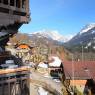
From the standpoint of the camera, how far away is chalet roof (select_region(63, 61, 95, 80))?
122 ft

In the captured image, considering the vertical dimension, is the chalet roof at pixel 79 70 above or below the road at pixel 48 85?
above

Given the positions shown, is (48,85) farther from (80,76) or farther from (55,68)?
(55,68)

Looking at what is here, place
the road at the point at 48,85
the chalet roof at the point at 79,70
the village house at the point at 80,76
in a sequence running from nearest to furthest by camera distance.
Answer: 1. the road at the point at 48,85
2. the village house at the point at 80,76
3. the chalet roof at the point at 79,70

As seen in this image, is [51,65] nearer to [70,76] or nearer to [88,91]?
[70,76]

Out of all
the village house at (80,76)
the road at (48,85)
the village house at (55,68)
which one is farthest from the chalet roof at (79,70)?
the road at (48,85)

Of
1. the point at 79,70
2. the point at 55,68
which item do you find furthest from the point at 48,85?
the point at 55,68

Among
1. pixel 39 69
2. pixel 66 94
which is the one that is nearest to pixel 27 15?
pixel 66 94

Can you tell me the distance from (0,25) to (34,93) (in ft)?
37.7

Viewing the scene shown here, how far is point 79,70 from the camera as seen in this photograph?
130 ft

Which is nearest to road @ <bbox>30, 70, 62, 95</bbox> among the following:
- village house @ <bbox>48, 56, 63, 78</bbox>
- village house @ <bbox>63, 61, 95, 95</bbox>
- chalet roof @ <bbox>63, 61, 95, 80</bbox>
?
village house @ <bbox>63, 61, 95, 95</bbox>

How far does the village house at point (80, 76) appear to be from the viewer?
34794mm

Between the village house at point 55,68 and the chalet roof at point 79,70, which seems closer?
the chalet roof at point 79,70

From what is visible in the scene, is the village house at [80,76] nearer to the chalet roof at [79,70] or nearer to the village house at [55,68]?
the chalet roof at [79,70]

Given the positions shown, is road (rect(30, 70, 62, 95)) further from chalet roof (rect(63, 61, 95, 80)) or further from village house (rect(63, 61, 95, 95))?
chalet roof (rect(63, 61, 95, 80))
